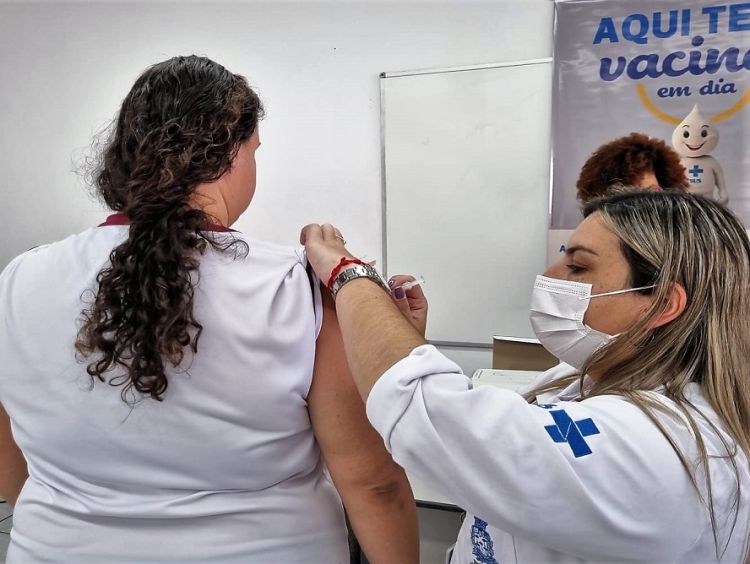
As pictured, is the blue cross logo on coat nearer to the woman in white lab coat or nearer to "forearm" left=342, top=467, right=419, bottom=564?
the woman in white lab coat

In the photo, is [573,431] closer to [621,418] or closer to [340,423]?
[621,418]

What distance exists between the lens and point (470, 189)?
2633mm

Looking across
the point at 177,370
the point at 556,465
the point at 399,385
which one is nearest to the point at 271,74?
the point at 177,370

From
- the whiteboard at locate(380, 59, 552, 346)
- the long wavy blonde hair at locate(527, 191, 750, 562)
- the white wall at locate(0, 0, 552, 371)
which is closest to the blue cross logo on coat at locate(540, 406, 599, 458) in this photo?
the long wavy blonde hair at locate(527, 191, 750, 562)

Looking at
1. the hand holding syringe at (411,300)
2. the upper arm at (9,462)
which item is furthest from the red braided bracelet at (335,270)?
the upper arm at (9,462)

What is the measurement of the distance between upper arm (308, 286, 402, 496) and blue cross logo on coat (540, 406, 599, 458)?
31 cm

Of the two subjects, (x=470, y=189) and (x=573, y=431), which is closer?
(x=573, y=431)

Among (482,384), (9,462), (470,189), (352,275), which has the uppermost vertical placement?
(470,189)

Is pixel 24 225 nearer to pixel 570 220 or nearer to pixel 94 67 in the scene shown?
pixel 94 67

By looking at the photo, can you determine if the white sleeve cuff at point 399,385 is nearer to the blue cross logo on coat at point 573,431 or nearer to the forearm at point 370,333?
the forearm at point 370,333

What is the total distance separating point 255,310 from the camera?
2.49 ft

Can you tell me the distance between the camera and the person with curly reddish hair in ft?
2.43

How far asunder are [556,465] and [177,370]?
1.63 ft

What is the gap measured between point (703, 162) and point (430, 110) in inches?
47.1
